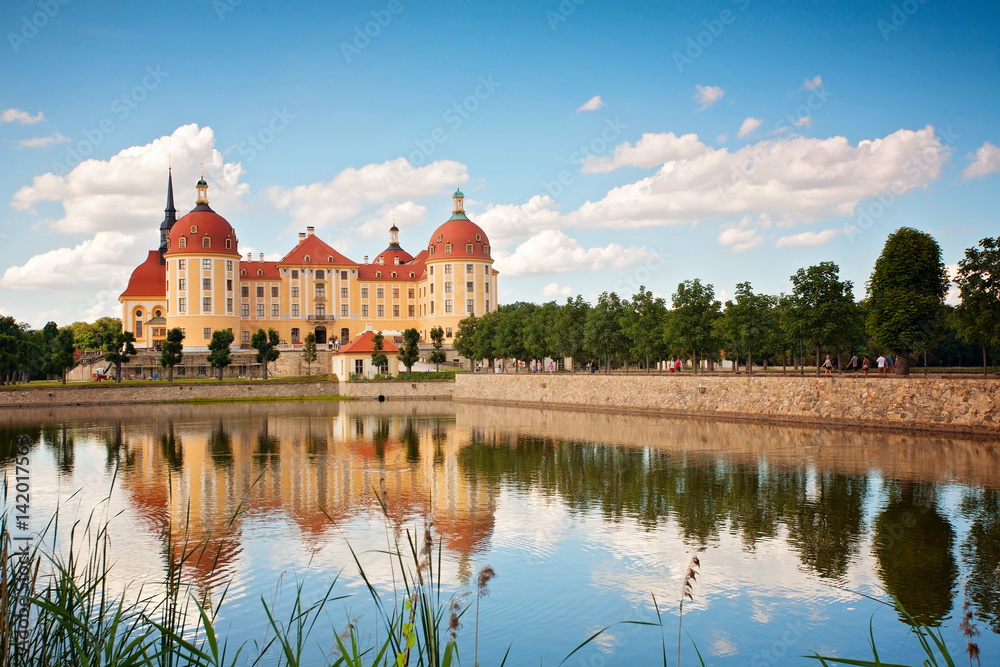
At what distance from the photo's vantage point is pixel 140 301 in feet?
263

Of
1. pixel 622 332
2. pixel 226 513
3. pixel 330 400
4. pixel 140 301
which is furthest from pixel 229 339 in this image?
pixel 226 513

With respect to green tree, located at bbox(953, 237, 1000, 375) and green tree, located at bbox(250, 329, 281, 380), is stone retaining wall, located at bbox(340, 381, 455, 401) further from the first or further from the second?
green tree, located at bbox(953, 237, 1000, 375)

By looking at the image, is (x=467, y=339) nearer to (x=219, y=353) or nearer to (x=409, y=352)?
(x=409, y=352)

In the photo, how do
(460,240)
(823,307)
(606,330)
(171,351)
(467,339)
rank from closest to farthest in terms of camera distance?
(823,307) < (606,330) < (171,351) < (467,339) < (460,240)

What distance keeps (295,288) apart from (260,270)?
3.84m

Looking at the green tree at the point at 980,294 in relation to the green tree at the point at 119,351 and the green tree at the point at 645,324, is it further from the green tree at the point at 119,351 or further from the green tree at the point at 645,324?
the green tree at the point at 119,351

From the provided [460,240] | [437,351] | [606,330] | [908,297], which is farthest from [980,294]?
[460,240]

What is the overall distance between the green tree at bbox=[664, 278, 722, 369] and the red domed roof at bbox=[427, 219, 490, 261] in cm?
3964

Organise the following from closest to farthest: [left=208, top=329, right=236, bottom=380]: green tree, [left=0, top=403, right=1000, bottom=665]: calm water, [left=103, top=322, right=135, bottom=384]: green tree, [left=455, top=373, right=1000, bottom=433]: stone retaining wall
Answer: [left=0, top=403, right=1000, bottom=665]: calm water, [left=455, top=373, right=1000, bottom=433]: stone retaining wall, [left=103, top=322, right=135, bottom=384]: green tree, [left=208, top=329, right=236, bottom=380]: green tree

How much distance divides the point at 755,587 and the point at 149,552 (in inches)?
348

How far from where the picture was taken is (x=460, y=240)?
77438mm

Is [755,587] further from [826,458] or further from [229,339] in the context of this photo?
[229,339]

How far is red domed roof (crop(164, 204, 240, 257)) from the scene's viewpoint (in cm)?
7331

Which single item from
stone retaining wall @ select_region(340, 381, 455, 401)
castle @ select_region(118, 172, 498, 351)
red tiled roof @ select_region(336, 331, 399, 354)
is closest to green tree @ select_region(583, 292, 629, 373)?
stone retaining wall @ select_region(340, 381, 455, 401)
